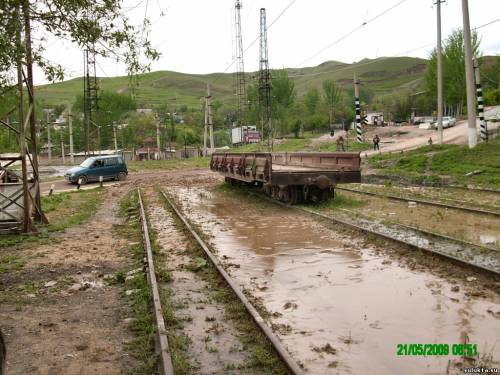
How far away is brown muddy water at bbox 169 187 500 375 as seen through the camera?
15.3 ft

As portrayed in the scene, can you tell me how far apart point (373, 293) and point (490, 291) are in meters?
1.40

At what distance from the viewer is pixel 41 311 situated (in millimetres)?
6406

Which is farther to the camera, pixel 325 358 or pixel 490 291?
pixel 490 291

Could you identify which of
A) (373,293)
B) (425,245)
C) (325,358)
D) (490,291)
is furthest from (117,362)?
(425,245)

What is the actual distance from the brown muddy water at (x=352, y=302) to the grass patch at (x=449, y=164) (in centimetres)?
1113

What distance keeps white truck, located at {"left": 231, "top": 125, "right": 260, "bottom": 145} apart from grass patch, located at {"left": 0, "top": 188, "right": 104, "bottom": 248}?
55.3m

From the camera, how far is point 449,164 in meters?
22.4

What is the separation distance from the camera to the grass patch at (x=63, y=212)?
37.8 ft

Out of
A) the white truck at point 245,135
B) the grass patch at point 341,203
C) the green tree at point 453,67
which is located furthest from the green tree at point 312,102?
the grass patch at point 341,203

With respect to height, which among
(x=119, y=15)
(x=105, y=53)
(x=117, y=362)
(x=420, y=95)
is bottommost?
(x=117, y=362)

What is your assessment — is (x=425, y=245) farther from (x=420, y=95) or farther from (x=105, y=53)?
(x=420, y=95)

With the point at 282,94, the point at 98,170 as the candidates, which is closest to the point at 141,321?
the point at 98,170

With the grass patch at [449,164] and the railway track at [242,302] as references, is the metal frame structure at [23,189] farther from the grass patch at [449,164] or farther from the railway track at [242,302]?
the grass patch at [449,164]

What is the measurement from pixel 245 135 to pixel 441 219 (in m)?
71.5
